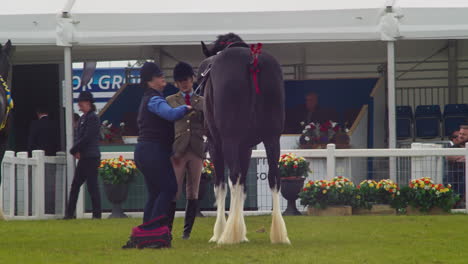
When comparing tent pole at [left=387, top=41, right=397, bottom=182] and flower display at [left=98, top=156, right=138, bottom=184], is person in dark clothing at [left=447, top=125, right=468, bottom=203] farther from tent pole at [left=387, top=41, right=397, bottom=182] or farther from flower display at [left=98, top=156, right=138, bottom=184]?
flower display at [left=98, top=156, right=138, bottom=184]

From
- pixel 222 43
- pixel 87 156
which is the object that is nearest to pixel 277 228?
pixel 222 43

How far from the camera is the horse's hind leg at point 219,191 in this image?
968 centimetres

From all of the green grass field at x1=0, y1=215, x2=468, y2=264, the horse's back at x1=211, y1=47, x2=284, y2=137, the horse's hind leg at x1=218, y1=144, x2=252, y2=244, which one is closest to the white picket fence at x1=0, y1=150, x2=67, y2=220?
the green grass field at x1=0, y1=215, x2=468, y2=264

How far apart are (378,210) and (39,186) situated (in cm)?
521

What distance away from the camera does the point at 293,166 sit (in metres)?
14.1

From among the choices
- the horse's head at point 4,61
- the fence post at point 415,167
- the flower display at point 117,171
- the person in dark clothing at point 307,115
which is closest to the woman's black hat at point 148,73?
the horse's head at point 4,61

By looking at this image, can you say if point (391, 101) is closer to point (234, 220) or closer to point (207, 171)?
point (207, 171)

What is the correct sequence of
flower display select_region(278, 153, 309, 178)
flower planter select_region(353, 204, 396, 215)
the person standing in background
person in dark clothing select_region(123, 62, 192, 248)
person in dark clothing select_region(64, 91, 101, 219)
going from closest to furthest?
person in dark clothing select_region(123, 62, 192, 248) < the person standing in background < flower planter select_region(353, 204, 396, 215) < person in dark clothing select_region(64, 91, 101, 219) < flower display select_region(278, 153, 309, 178)

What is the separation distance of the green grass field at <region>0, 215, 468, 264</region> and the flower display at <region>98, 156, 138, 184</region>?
1321 millimetres

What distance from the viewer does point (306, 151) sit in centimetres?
1426

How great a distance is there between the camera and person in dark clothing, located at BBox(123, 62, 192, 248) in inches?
340

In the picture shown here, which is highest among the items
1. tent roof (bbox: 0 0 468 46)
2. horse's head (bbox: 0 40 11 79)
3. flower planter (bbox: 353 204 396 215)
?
tent roof (bbox: 0 0 468 46)

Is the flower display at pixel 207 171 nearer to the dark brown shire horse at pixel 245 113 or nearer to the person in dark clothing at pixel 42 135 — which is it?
the person in dark clothing at pixel 42 135

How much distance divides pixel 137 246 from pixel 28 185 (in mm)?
6100
